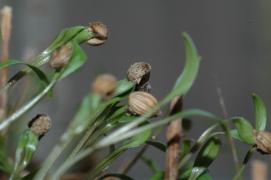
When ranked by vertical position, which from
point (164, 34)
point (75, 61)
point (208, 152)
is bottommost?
point (164, 34)

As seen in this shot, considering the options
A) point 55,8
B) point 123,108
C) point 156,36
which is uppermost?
point 123,108

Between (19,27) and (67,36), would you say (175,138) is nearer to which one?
(67,36)

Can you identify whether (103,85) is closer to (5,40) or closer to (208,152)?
(208,152)

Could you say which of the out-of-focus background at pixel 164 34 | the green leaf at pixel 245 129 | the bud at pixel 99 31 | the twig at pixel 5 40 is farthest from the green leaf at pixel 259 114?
the out-of-focus background at pixel 164 34

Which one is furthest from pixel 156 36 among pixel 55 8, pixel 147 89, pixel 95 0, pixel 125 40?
pixel 147 89

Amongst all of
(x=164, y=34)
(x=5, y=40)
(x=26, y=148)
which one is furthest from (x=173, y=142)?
(x=164, y=34)

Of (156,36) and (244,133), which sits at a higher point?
(244,133)

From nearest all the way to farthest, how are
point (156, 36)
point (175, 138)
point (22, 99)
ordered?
point (175, 138) < point (22, 99) < point (156, 36)

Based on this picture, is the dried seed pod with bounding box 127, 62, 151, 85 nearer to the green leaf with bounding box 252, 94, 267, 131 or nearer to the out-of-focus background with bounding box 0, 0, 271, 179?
the green leaf with bounding box 252, 94, 267, 131
